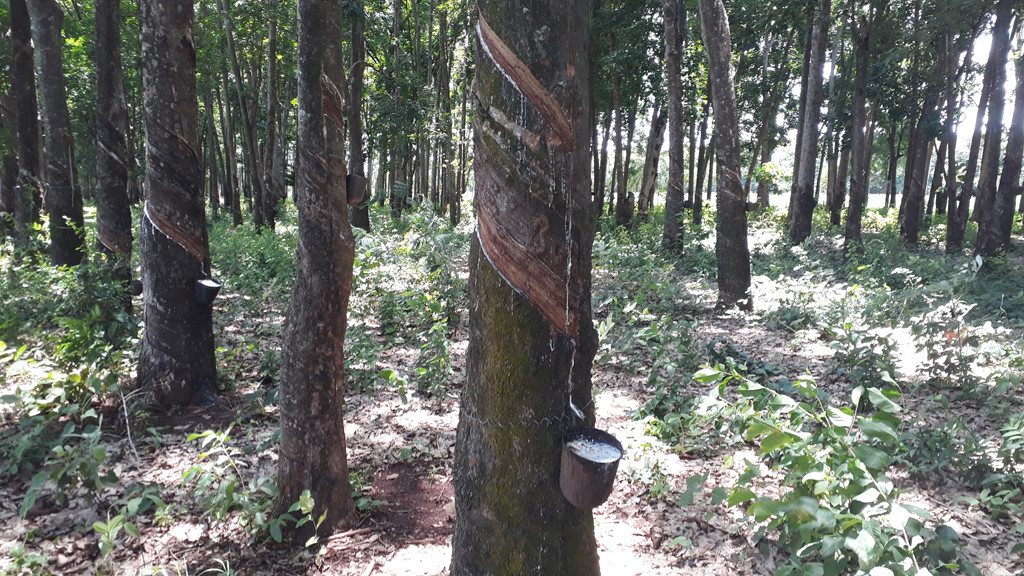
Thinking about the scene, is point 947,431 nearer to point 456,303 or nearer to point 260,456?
point 260,456

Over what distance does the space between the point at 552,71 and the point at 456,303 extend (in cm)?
656

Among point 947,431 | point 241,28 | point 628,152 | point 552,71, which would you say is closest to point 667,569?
point 947,431

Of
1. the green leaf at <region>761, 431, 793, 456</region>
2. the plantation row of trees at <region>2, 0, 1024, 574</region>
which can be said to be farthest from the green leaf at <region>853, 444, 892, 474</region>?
the plantation row of trees at <region>2, 0, 1024, 574</region>

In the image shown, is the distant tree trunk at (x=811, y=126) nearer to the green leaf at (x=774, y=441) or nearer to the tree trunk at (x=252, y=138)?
the green leaf at (x=774, y=441)

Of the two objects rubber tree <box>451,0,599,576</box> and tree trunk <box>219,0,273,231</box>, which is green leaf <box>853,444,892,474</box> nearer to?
rubber tree <box>451,0,599,576</box>

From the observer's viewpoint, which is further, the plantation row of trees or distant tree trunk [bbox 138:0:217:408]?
distant tree trunk [bbox 138:0:217:408]

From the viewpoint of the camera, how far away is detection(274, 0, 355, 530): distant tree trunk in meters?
3.02

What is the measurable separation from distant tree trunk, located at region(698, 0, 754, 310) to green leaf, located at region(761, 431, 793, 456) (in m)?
6.24

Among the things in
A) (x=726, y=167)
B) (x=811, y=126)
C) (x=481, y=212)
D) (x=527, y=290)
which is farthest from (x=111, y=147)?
(x=811, y=126)

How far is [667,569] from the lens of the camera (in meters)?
3.09

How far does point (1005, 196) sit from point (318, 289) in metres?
14.5

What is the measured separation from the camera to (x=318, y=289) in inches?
Result: 120

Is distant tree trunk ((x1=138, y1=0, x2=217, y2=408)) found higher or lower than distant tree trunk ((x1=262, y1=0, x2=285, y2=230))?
lower

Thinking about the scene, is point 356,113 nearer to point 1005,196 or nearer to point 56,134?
point 56,134
